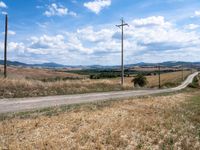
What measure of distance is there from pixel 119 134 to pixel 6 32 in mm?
24597

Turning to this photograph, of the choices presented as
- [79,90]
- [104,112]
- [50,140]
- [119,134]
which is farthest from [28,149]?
[79,90]

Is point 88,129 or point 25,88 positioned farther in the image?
point 25,88

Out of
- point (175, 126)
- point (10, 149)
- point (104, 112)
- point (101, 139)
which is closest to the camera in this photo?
point (10, 149)

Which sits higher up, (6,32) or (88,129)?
(6,32)

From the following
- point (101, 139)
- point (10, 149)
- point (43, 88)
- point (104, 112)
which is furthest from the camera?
point (43, 88)

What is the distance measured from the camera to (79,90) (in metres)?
32.8

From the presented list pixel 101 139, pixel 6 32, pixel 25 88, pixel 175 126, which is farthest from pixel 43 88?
pixel 101 139

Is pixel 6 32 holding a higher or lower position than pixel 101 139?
higher

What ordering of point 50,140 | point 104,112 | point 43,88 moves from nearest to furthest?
point 50,140 < point 104,112 < point 43,88

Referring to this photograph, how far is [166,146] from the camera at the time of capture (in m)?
10.8

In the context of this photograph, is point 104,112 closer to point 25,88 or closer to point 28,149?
point 28,149

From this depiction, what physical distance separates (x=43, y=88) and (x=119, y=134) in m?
18.8

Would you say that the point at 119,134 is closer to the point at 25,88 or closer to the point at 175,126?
the point at 175,126

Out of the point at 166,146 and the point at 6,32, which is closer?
the point at 166,146
